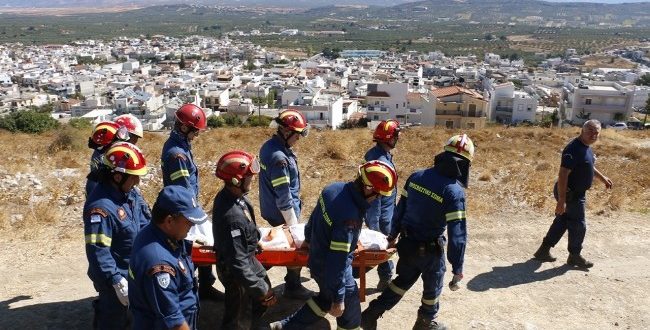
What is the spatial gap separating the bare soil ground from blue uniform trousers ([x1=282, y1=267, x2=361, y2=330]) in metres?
0.91

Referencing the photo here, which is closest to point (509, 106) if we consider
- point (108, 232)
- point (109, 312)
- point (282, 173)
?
point (282, 173)

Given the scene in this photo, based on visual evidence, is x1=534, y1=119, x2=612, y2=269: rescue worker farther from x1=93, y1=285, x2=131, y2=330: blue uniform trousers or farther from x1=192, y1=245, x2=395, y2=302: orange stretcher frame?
x1=93, y1=285, x2=131, y2=330: blue uniform trousers

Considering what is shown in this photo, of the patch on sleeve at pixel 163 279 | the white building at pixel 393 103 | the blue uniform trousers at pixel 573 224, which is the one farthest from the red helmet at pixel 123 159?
the white building at pixel 393 103

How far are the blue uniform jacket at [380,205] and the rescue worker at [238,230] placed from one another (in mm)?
1586

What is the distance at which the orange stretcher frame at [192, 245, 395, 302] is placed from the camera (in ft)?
16.0

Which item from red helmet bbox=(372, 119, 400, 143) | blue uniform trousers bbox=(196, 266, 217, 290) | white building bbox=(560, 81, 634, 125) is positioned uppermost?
red helmet bbox=(372, 119, 400, 143)

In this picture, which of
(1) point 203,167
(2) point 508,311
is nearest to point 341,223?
(2) point 508,311

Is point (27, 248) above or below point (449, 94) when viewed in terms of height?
above

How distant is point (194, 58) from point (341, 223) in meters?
136

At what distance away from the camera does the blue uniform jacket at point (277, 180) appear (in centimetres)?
537

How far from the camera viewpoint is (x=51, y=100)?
3073 inches

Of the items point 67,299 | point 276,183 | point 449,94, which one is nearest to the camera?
point 276,183

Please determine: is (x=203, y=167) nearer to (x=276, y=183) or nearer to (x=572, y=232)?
(x=276, y=183)

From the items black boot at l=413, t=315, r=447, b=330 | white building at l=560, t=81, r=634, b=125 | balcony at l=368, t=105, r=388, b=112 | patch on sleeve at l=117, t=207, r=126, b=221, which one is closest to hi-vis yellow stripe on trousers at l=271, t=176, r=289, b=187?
patch on sleeve at l=117, t=207, r=126, b=221
